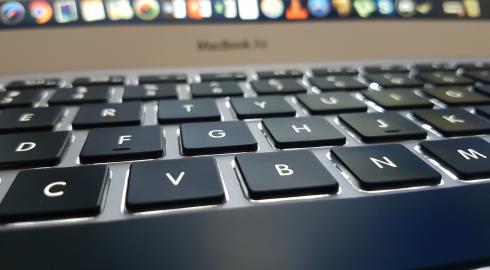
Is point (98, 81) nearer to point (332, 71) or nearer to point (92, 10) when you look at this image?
point (92, 10)

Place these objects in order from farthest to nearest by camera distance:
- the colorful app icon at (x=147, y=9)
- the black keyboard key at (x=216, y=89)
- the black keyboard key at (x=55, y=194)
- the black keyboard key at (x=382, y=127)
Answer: the colorful app icon at (x=147, y=9), the black keyboard key at (x=216, y=89), the black keyboard key at (x=382, y=127), the black keyboard key at (x=55, y=194)

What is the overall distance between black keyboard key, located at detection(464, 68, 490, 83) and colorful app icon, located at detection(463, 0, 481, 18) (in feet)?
0.36

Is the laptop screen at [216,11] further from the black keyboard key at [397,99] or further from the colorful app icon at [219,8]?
the black keyboard key at [397,99]

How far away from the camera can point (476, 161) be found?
0.88 ft

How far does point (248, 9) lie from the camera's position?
54 centimetres

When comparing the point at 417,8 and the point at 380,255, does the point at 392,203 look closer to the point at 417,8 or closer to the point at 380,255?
the point at 380,255

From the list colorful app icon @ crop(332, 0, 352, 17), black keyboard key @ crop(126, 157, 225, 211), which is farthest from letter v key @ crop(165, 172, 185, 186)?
colorful app icon @ crop(332, 0, 352, 17)

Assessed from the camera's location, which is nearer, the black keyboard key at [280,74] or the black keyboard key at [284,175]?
the black keyboard key at [284,175]

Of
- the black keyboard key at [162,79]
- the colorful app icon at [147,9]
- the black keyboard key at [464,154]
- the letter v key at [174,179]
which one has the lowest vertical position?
the black keyboard key at [464,154]

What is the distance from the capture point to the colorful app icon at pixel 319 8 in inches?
A: 22.0

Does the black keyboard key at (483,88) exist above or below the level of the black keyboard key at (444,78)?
below

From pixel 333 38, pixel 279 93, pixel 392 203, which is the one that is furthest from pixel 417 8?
pixel 392 203

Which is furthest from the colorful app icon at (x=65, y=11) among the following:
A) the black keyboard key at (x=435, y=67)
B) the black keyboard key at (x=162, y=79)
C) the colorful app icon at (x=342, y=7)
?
the black keyboard key at (x=435, y=67)

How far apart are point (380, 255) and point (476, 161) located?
125 millimetres
